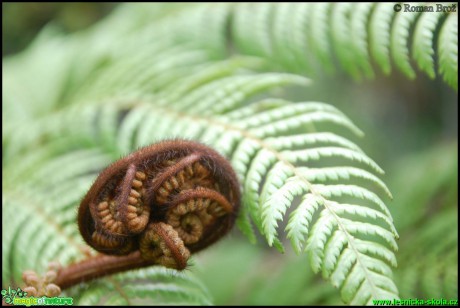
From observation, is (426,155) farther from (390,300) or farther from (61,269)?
(61,269)

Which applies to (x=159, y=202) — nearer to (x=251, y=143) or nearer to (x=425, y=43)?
(x=251, y=143)

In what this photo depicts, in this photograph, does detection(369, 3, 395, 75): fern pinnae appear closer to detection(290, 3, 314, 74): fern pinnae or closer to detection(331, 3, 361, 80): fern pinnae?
detection(331, 3, 361, 80): fern pinnae

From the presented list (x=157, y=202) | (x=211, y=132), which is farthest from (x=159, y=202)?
(x=211, y=132)

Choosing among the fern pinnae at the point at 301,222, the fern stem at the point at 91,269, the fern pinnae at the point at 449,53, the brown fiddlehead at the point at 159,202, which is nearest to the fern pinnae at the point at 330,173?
the fern pinnae at the point at 301,222

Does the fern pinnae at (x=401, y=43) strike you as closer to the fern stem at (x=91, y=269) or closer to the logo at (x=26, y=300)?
the fern stem at (x=91, y=269)

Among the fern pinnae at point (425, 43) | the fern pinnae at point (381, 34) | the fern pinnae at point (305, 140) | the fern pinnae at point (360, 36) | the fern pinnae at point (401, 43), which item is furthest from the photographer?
the fern pinnae at point (360, 36)

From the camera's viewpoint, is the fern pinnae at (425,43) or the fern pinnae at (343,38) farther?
the fern pinnae at (343,38)
